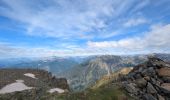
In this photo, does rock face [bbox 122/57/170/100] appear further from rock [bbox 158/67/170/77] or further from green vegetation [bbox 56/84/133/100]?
green vegetation [bbox 56/84/133/100]

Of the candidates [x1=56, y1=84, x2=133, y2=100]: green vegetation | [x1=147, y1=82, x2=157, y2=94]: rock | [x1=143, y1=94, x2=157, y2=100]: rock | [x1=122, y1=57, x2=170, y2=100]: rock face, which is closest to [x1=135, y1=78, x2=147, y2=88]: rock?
[x1=122, y1=57, x2=170, y2=100]: rock face

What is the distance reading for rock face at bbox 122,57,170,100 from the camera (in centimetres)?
5688

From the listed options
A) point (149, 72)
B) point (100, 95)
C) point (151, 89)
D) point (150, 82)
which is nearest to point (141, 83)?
point (150, 82)

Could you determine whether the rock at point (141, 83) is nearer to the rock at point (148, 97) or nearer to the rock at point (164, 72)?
the rock at point (148, 97)

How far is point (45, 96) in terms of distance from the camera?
5738 cm

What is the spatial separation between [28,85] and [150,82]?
39.8 m

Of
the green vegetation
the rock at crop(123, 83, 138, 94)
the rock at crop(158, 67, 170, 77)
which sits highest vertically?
the rock at crop(158, 67, 170, 77)

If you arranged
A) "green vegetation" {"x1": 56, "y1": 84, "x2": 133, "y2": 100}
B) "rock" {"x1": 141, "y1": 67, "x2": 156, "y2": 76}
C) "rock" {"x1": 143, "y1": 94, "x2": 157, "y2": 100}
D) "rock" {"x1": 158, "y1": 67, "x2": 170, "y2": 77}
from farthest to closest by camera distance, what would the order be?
"rock" {"x1": 141, "y1": 67, "x2": 156, "y2": 76} < "rock" {"x1": 158, "y1": 67, "x2": 170, "y2": 77} < "rock" {"x1": 143, "y1": 94, "x2": 157, "y2": 100} < "green vegetation" {"x1": 56, "y1": 84, "x2": 133, "y2": 100}

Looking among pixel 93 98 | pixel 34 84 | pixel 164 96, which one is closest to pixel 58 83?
pixel 34 84

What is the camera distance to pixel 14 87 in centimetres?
6688

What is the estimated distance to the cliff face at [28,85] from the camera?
5919 cm

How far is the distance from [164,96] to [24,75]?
51630mm

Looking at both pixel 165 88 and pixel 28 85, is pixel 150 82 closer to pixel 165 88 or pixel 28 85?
pixel 165 88

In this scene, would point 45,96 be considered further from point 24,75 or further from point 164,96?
point 164,96
